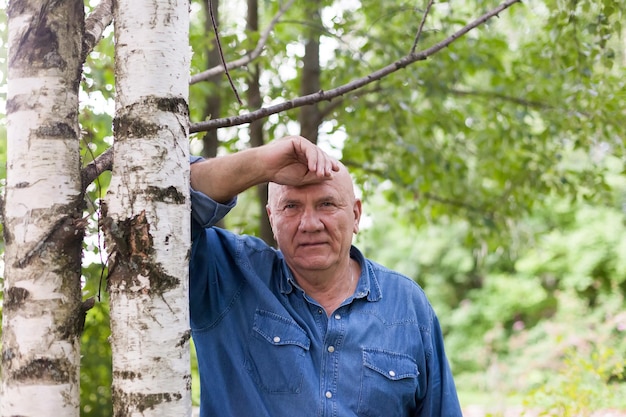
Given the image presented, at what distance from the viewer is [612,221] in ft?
36.7

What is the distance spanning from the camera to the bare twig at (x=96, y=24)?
169cm

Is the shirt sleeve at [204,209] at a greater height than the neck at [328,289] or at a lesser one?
greater

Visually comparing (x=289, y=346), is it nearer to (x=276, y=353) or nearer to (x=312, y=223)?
(x=276, y=353)

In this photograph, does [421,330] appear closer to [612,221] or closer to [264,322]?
[264,322]

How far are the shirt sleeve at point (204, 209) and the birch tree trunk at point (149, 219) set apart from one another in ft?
0.78

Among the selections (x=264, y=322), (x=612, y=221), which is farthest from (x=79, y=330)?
(x=612, y=221)

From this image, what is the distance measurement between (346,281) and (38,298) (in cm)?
109

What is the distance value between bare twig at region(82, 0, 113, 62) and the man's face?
2.45ft

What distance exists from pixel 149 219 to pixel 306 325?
0.84m

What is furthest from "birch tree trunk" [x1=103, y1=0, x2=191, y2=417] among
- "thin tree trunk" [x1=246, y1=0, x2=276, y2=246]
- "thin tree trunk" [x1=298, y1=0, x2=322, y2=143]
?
"thin tree trunk" [x1=298, y1=0, x2=322, y2=143]

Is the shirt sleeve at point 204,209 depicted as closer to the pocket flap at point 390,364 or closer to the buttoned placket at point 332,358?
the buttoned placket at point 332,358

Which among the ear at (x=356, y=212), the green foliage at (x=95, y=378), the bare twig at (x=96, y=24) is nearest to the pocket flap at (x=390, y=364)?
the ear at (x=356, y=212)

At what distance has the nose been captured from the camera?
7.22ft

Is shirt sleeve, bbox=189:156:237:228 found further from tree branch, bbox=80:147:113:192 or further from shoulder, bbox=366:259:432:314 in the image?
shoulder, bbox=366:259:432:314
